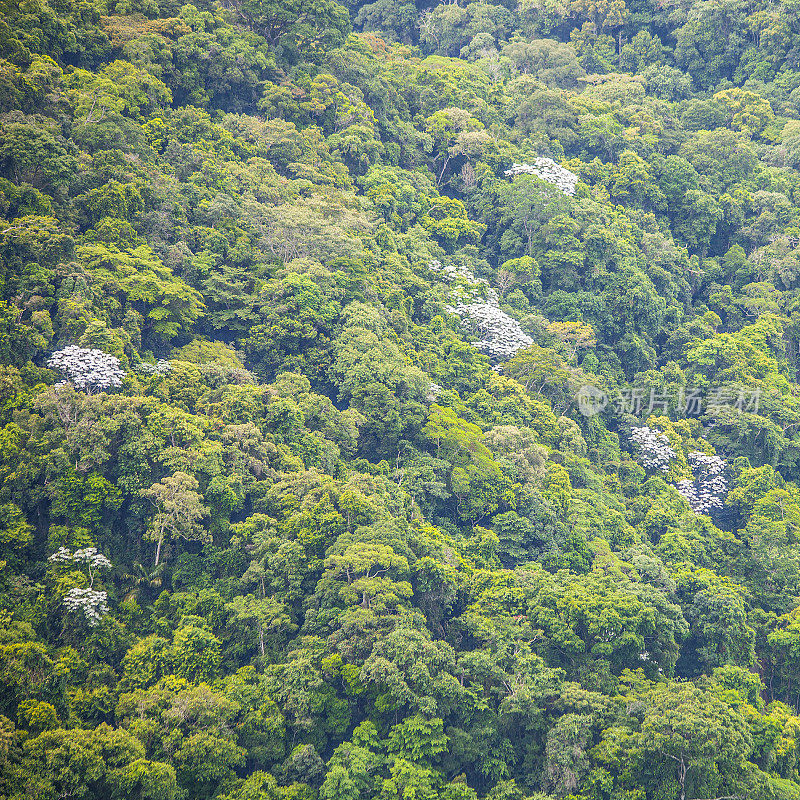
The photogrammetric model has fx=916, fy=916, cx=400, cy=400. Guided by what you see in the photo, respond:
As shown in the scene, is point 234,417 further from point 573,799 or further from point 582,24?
point 582,24

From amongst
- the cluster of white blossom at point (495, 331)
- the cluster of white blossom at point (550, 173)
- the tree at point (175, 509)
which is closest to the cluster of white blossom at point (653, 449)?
the cluster of white blossom at point (495, 331)

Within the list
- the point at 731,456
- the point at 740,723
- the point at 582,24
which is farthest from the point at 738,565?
the point at 582,24

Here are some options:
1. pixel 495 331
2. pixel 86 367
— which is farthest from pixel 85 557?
pixel 495 331

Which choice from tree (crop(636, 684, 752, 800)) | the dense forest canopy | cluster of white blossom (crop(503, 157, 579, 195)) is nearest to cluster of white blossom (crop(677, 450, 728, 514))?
the dense forest canopy

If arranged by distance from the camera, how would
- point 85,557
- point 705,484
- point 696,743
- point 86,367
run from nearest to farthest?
point 696,743 → point 85,557 → point 86,367 → point 705,484

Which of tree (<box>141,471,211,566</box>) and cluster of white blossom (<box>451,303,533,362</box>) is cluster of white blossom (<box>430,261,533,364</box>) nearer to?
cluster of white blossom (<box>451,303,533,362</box>)

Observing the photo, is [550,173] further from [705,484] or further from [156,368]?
[156,368]

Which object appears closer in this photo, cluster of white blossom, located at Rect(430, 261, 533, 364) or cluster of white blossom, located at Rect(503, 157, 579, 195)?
cluster of white blossom, located at Rect(430, 261, 533, 364)
